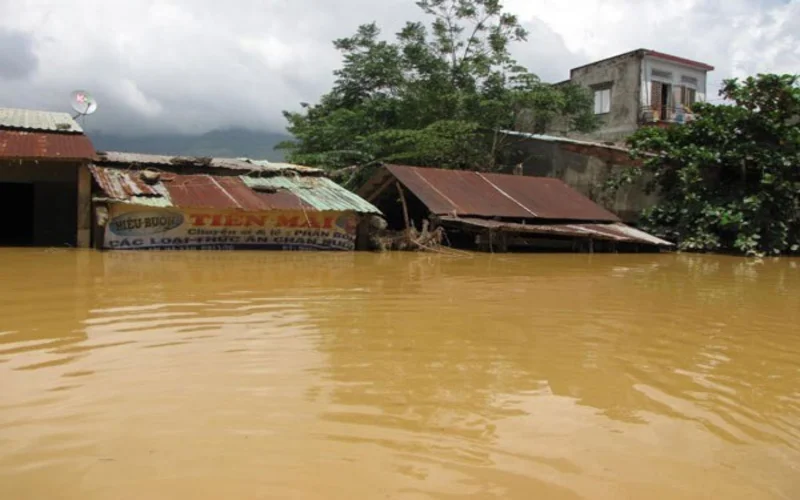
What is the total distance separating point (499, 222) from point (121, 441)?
1218 centimetres

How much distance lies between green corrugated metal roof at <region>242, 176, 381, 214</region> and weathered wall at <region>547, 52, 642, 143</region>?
43.9 feet

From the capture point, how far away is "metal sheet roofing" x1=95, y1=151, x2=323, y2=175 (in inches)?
541

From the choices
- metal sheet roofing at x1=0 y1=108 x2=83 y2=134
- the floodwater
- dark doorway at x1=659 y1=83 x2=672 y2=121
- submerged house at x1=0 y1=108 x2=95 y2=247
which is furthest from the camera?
dark doorway at x1=659 y1=83 x2=672 y2=121

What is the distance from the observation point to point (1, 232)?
1459 centimetres

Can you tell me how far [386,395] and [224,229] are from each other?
974 cm

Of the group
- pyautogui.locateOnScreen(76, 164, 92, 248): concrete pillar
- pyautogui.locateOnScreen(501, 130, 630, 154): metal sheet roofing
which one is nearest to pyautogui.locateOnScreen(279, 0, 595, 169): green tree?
pyautogui.locateOnScreen(501, 130, 630, 154): metal sheet roofing

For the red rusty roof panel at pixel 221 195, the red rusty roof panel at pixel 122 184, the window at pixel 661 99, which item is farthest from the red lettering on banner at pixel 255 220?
the window at pixel 661 99

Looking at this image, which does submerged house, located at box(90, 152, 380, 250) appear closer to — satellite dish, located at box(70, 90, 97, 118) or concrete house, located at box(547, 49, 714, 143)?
satellite dish, located at box(70, 90, 97, 118)

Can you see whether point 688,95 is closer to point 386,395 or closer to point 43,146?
point 43,146

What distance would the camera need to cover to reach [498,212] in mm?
14703

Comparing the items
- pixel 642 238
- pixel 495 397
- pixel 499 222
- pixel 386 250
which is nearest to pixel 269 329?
pixel 495 397

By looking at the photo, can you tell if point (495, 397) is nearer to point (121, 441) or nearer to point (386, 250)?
point (121, 441)

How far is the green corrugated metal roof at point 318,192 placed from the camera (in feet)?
44.2

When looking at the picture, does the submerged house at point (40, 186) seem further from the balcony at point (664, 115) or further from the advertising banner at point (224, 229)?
the balcony at point (664, 115)
